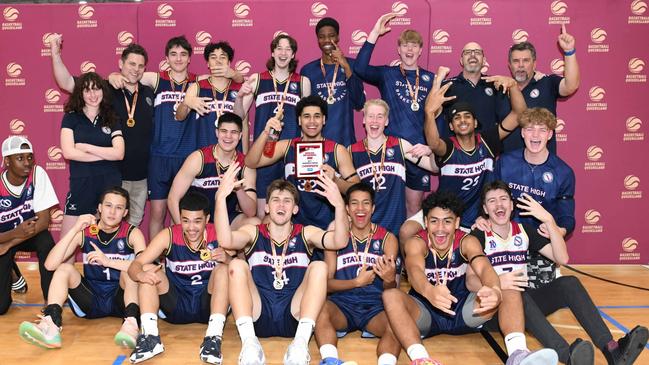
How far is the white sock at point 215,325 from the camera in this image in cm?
459

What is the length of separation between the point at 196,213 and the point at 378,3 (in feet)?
12.1

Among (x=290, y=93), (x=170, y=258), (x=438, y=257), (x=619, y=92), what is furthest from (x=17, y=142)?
(x=619, y=92)

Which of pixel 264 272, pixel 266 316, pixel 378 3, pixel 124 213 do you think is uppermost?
pixel 378 3

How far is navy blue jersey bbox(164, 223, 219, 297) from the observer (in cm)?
510

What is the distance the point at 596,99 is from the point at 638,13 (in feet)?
3.62

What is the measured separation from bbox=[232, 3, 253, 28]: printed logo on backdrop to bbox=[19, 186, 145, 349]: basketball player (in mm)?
2927

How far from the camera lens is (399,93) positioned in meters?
6.52

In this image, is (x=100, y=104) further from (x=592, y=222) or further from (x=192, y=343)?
(x=592, y=222)

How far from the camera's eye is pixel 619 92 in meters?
7.50

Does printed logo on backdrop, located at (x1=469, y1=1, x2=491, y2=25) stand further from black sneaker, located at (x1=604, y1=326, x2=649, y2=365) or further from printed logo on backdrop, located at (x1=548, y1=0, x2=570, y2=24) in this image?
black sneaker, located at (x1=604, y1=326, x2=649, y2=365)

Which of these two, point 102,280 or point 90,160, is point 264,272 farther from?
point 90,160

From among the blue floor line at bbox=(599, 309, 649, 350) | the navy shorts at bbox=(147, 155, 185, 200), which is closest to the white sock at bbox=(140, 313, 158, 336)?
the navy shorts at bbox=(147, 155, 185, 200)

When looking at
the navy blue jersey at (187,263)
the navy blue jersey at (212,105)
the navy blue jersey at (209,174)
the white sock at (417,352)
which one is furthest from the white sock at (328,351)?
the navy blue jersey at (212,105)

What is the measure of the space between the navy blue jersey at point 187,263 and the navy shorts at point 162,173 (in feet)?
4.66
